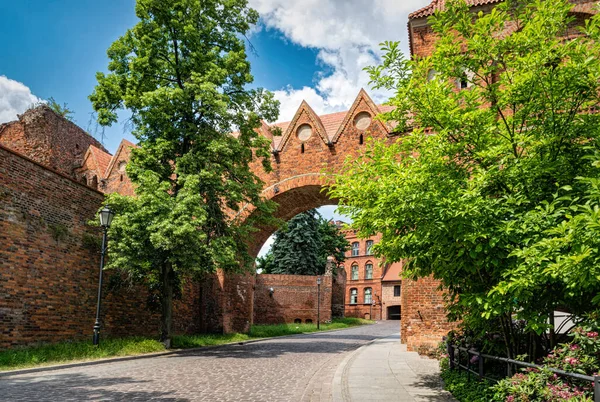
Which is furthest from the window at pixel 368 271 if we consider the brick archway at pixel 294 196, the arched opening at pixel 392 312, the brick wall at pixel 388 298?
the brick archway at pixel 294 196

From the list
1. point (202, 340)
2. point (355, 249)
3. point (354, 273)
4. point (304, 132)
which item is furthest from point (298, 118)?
point (354, 273)

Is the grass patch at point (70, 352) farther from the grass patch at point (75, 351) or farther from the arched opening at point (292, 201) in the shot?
the arched opening at point (292, 201)

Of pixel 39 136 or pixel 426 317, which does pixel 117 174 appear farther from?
pixel 426 317

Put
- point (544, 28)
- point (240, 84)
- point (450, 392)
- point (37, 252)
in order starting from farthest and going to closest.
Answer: point (240, 84) < point (37, 252) < point (450, 392) < point (544, 28)

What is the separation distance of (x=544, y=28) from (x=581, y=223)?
292 centimetres

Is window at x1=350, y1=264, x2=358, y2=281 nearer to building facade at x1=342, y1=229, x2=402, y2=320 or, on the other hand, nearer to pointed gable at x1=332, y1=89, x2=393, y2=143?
building facade at x1=342, y1=229, x2=402, y2=320

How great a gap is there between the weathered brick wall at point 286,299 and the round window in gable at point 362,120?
713 inches

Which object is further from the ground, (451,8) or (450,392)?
(451,8)

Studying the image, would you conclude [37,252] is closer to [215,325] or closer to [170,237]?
[170,237]

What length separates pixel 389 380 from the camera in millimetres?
8742

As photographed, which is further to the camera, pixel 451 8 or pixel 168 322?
pixel 168 322

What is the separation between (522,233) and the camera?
5441 mm

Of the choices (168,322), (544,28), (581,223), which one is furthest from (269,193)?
(581,223)

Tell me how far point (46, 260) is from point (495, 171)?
11207 mm
